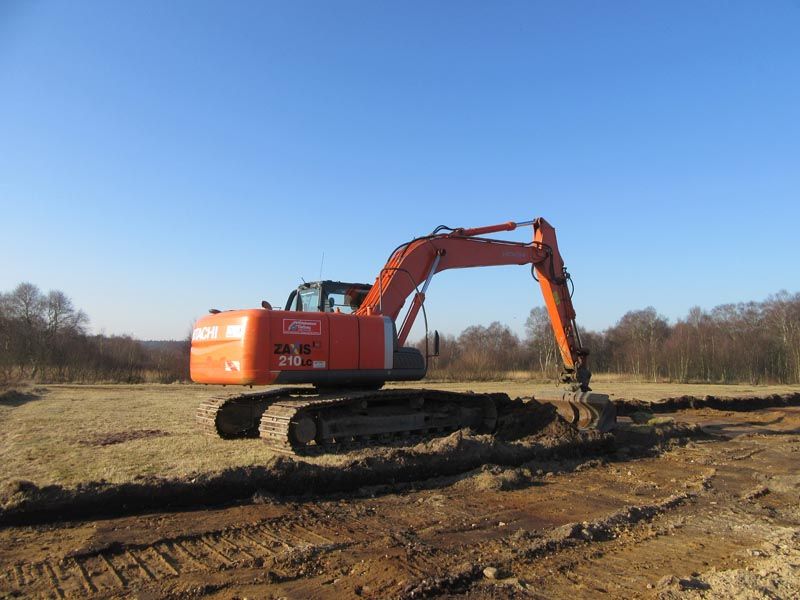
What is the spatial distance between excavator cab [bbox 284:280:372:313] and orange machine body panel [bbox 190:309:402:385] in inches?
45.1

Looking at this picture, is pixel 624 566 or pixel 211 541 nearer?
pixel 624 566

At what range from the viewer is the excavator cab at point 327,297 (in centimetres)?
1021

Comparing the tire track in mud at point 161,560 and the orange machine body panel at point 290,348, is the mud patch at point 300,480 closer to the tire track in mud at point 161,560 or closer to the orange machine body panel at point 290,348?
the tire track in mud at point 161,560

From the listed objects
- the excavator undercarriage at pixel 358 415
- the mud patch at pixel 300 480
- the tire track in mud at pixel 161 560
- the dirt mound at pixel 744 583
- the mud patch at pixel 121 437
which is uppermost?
the excavator undercarriage at pixel 358 415

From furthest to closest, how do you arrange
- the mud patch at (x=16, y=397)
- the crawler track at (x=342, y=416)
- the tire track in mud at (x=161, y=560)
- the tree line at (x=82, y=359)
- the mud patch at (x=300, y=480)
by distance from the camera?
the tree line at (x=82, y=359) → the mud patch at (x=16, y=397) → the crawler track at (x=342, y=416) → the mud patch at (x=300, y=480) → the tire track in mud at (x=161, y=560)

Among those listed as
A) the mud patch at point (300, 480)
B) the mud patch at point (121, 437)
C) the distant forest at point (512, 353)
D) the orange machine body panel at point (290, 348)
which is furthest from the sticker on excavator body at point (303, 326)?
the distant forest at point (512, 353)

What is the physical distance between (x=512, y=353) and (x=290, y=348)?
1829 inches

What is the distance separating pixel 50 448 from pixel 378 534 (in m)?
6.81

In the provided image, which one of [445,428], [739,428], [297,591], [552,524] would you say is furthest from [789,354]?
[297,591]

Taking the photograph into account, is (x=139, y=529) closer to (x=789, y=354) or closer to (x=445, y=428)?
(x=445, y=428)

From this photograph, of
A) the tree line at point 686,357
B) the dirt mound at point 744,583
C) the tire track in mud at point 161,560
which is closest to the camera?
the dirt mound at point 744,583

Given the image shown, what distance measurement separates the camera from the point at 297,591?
3852 mm

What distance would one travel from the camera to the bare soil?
13.1 ft

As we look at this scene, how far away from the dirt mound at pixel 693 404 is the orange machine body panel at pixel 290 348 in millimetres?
9318
